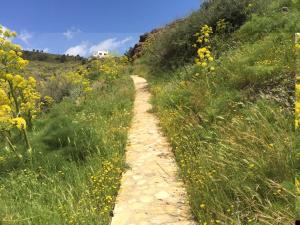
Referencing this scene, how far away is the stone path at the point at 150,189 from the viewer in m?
4.80

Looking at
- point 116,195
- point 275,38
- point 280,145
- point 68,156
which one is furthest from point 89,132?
point 275,38

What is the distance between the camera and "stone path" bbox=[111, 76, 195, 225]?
15.8 ft

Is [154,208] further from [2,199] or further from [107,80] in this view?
[107,80]

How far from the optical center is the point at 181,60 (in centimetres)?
1508

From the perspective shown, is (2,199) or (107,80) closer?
(2,199)

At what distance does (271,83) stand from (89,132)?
11.1 feet

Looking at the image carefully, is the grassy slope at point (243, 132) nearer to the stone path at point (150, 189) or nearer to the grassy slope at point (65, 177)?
the stone path at point (150, 189)

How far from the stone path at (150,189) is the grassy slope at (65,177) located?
182 millimetres

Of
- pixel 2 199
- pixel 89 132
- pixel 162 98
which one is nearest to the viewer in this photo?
pixel 2 199

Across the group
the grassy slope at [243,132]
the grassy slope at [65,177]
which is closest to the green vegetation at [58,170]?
the grassy slope at [65,177]

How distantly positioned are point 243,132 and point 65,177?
274 cm

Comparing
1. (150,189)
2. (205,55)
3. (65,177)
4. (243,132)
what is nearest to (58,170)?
(65,177)

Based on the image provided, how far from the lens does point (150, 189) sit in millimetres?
5656

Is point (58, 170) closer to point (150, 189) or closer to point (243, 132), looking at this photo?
point (150, 189)
